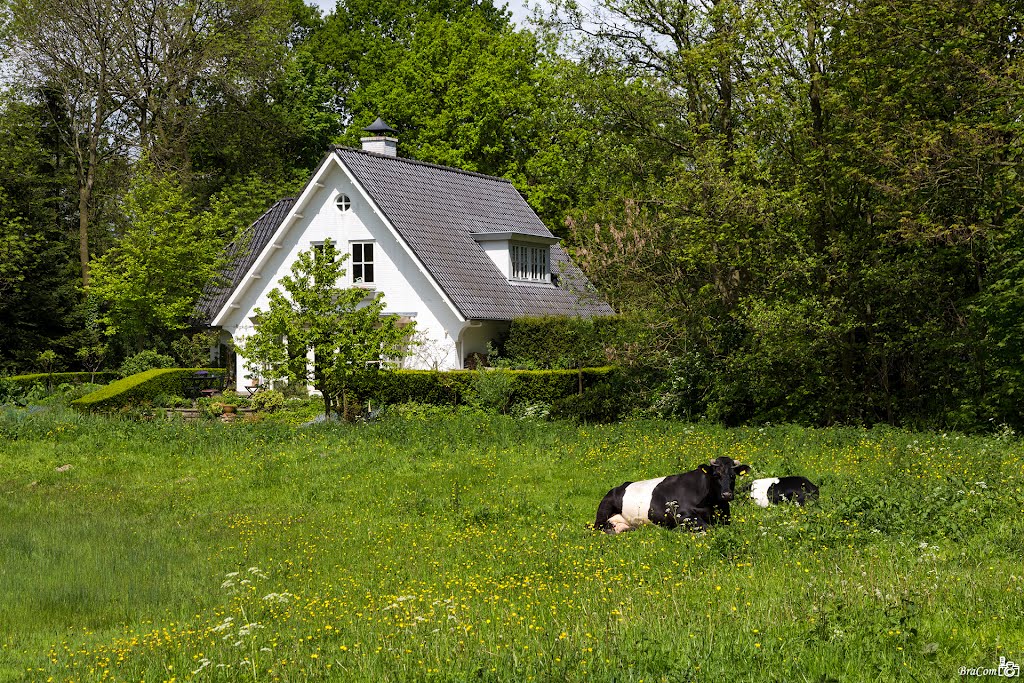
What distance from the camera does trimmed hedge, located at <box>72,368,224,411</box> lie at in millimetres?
31109

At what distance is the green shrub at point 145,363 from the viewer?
39.1m

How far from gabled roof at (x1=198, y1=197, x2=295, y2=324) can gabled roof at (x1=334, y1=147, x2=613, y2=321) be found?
6132mm

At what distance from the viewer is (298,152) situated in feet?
202

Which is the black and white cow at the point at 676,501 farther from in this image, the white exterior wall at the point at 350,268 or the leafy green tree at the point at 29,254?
the leafy green tree at the point at 29,254

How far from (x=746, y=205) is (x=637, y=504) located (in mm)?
13586

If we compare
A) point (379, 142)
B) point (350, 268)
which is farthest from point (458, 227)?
point (379, 142)

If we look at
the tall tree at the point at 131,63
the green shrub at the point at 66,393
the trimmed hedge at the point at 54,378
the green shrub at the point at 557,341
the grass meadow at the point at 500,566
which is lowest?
the grass meadow at the point at 500,566

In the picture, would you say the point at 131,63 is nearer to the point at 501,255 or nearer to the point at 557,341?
the point at 501,255

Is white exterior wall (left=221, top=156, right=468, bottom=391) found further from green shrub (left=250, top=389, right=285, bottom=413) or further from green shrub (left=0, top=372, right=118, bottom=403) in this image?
green shrub (left=0, top=372, right=118, bottom=403)

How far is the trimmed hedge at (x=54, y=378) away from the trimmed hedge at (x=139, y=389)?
4758mm

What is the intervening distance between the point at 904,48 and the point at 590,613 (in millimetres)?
19254

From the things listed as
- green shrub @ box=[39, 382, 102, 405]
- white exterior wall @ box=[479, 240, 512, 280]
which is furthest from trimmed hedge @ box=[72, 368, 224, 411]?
white exterior wall @ box=[479, 240, 512, 280]

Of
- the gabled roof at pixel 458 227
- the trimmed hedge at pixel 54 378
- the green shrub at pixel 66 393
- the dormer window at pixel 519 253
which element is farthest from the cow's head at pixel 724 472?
the trimmed hedge at pixel 54 378

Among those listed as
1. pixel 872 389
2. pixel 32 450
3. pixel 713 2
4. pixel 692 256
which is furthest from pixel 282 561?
pixel 713 2
